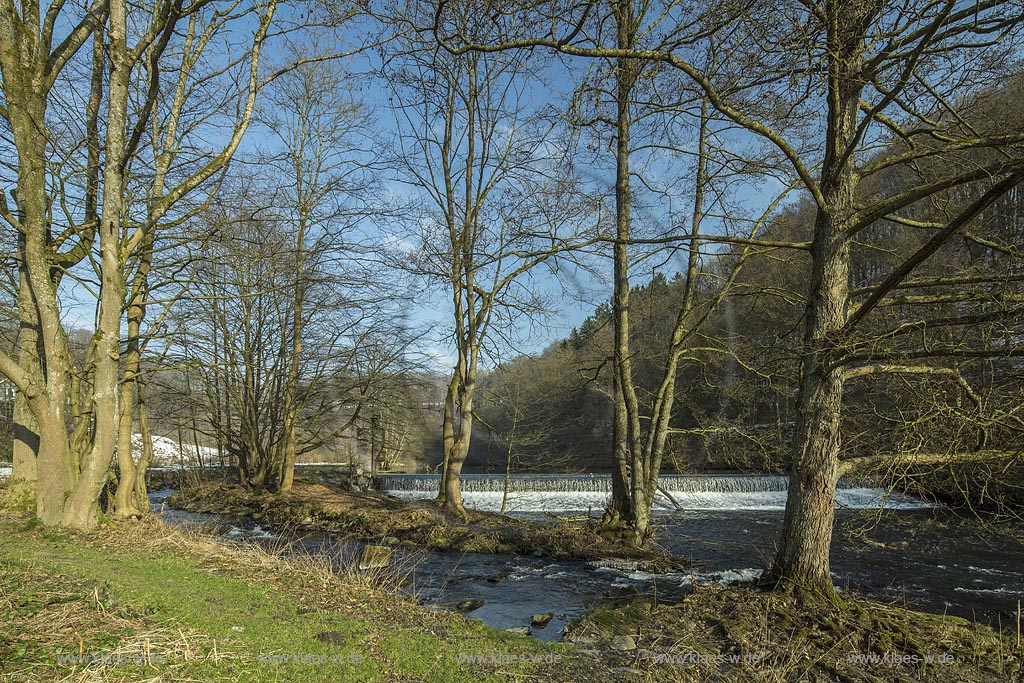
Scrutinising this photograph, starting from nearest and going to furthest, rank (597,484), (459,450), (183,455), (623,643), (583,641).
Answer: (623,643) < (583,641) < (459,450) < (183,455) < (597,484)

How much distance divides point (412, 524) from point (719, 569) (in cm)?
643

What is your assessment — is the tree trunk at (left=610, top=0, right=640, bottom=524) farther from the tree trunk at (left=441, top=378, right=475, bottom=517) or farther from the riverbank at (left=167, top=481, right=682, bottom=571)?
Answer: the tree trunk at (left=441, top=378, right=475, bottom=517)

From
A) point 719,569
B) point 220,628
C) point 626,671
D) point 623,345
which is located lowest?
point 719,569

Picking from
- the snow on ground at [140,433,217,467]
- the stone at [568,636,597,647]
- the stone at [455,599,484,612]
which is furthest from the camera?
the snow on ground at [140,433,217,467]

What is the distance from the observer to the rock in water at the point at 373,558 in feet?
30.9

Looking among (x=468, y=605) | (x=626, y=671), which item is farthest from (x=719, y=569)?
(x=626, y=671)

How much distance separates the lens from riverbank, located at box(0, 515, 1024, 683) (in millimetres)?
3850

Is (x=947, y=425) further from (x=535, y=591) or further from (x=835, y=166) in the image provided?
(x=535, y=591)

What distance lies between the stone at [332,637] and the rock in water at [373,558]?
4.36 metres

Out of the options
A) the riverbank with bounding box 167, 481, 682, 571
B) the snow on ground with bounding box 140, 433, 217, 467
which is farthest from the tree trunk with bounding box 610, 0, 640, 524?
the snow on ground with bounding box 140, 433, 217, 467

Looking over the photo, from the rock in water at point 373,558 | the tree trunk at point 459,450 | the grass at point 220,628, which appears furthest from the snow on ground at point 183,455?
the grass at point 220,628

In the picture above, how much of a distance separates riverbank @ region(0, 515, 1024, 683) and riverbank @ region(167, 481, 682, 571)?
4.59 metres

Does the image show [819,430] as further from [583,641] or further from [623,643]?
[583,641]

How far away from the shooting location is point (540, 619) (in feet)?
24.3
